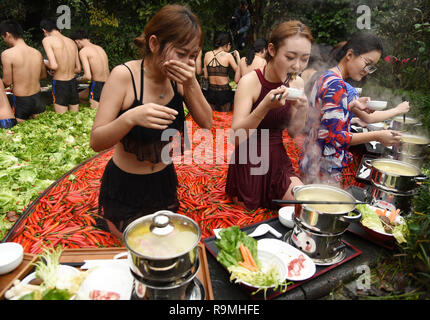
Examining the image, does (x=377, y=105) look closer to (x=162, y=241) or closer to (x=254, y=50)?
(x=162, y=241)

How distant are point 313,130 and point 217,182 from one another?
→ 4.83ft

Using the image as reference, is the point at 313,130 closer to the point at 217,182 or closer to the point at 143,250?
the point at 217,182

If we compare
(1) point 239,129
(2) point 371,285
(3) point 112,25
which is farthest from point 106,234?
(3) point 112,25

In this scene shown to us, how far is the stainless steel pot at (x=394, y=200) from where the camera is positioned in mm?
1987

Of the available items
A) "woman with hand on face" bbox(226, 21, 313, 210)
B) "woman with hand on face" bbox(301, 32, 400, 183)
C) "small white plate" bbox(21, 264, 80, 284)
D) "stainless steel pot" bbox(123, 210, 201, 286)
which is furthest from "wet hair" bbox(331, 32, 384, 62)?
"small white plate" bbox(21, 264, 80, 284)

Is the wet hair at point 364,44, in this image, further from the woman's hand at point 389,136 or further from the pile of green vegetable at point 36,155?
the pile of green vegetable at point 36,155

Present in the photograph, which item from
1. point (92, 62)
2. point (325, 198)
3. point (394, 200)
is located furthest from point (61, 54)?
point (394, 200)

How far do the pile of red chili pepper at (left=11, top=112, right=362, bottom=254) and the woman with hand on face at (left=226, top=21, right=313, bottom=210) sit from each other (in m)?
0.26

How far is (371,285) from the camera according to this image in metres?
1.55

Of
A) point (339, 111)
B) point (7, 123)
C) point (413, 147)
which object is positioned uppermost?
point (339, 111)

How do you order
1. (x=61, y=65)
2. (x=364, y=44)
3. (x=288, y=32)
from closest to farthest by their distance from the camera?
(x=288, y=32) < (x=364, y=44) < (x=61, y=65)

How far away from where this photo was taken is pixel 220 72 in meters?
8.70

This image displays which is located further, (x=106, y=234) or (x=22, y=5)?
(x=22, y=5)

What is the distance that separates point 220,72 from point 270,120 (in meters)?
6.16
